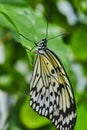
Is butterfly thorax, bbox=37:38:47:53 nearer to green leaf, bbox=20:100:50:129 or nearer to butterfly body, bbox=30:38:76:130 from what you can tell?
butterfly body, bbox=30:38:76:130

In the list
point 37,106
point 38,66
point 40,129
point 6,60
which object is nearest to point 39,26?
point 38,66

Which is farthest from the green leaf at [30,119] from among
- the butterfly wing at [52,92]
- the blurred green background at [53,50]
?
the butterfly wing at [52,92]

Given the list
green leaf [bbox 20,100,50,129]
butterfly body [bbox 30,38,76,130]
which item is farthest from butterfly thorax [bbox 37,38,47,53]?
green leaf [bbox 20,100,50,129]

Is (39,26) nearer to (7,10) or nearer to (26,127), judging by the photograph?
(7,10)

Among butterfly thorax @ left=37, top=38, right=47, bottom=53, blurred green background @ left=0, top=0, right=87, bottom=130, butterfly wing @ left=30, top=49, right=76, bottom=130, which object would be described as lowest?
butterfly wing @ left=30, top=49, right=76, bottom=130

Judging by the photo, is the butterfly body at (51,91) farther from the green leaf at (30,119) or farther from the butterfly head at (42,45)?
the green leaf at (30,119)

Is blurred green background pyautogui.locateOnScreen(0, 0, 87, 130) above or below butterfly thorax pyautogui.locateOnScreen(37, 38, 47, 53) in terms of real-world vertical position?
A: above

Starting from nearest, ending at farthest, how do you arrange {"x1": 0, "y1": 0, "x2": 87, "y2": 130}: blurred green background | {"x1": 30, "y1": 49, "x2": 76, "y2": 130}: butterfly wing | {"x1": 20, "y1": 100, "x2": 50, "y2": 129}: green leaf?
1. {"x1": 30, "y1": 49, "x2": 76, "y2": 130}: butterfly wing
2. {"x1": 0, "y1": 0, "x2": 87, "y2": 130}: blurred green background
3. {"x1": 20, "y1": 100, "x2": 50, "y2": 129}: green leaf

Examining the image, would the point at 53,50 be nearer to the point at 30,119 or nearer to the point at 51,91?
the point at 51,91
